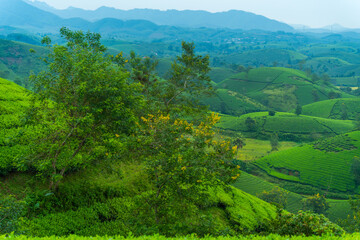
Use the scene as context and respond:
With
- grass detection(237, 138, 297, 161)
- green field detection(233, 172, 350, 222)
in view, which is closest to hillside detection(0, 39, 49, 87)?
grass detection(237, 138, 297, 161)

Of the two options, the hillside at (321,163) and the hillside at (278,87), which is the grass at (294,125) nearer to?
the hillside at (321,163)

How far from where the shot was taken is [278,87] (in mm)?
147000

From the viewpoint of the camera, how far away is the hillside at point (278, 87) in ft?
446

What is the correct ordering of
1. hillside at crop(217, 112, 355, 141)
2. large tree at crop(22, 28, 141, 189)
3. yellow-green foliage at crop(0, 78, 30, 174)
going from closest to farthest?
large tree at crop(22, 28, 141, 189) < yellow-green foliage at crop(0, 78, 30, 174) < hillside at crop(217, 112, 355, 141)

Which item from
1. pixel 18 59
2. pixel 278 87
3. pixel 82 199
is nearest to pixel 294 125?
pixel 278 87

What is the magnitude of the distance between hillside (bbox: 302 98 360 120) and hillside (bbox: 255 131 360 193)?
36120 mm

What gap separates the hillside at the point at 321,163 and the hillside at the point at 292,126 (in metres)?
15.0

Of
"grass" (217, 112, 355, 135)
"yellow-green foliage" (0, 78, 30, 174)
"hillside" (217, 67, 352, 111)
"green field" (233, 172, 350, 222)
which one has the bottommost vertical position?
"green field" (233, 172, 350, 222)

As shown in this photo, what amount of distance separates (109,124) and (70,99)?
6.73 feet

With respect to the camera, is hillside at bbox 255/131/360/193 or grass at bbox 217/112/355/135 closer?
hillside at bbox 255/131/360/193

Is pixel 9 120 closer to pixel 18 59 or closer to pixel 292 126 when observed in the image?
pixel 292 126

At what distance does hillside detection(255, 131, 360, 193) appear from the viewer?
6369 centimetres

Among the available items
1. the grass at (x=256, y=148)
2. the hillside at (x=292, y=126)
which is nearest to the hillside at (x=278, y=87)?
the hillside at (x=292, y=126)

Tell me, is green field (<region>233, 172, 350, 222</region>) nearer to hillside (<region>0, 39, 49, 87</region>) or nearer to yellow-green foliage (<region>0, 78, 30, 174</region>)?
yellow-green foliage (<region>0, 78, 30, 174</region>)
